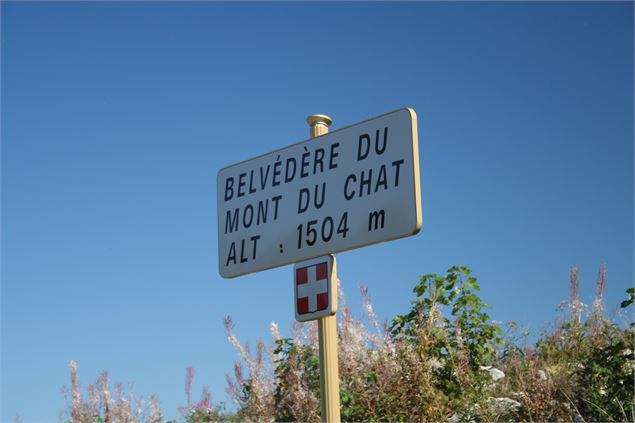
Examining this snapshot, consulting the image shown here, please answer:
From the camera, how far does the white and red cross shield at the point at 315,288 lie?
439cm

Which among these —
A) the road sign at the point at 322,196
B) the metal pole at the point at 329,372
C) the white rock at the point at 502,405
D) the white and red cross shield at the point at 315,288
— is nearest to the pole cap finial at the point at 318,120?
the road sign at the point at 322,196

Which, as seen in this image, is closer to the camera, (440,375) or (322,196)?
(322,196)

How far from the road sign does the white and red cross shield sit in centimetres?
6

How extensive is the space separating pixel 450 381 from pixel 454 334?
64 centimetres

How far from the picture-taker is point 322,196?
456cm

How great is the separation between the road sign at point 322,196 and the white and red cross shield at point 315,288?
2.3 inches

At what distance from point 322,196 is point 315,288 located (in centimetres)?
54

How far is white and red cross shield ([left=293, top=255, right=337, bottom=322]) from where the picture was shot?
14.4ft

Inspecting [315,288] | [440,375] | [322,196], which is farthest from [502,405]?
[322,196]

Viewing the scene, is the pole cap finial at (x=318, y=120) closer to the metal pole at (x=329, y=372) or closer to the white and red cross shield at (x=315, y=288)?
the white and red cross shield at (x=315, y=288)

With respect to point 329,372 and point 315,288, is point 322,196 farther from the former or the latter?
point 329,372

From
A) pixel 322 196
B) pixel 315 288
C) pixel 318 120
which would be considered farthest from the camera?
pixel 318 120

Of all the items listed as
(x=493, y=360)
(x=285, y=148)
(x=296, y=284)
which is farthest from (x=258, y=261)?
(x=493, y=360)

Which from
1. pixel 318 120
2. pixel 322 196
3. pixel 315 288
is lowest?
pixel 315 288
